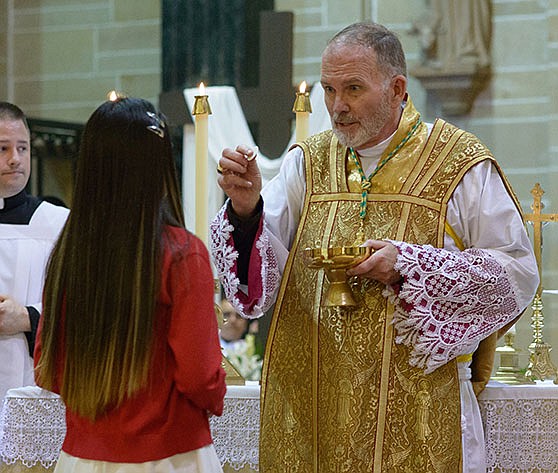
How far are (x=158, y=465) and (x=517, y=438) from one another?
1384 mm

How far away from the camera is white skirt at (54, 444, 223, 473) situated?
10.1ft

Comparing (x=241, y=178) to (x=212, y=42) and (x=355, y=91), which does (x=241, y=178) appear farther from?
(x=212, y=42)

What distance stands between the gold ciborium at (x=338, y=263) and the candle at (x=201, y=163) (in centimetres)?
52

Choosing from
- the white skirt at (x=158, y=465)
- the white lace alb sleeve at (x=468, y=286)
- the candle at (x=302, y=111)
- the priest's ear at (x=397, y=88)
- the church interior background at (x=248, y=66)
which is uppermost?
the church interior background at (x=248, y=66)

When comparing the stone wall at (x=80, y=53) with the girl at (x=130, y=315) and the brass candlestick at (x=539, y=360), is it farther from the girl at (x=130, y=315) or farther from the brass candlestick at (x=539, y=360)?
the girl at (x=130, y=315)

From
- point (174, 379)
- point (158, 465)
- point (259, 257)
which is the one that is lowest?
point (158, 465)

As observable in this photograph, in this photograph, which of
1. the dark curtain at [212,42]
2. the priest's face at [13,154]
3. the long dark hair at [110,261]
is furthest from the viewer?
the dark curtain at [212,42]

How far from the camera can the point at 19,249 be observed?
16.3 feet

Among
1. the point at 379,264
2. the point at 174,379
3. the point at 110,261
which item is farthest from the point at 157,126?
the point at 379,264

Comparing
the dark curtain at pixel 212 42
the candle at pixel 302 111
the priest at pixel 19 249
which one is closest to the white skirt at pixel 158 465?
the candle at pixel 302 111

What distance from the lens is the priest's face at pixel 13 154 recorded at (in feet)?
16.1

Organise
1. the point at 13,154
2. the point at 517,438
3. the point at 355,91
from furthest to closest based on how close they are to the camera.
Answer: the point at 13,154 < the point at 517,438 < the point at 355,91

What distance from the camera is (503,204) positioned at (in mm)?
3809

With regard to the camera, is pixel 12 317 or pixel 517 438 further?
pixel 12 317
